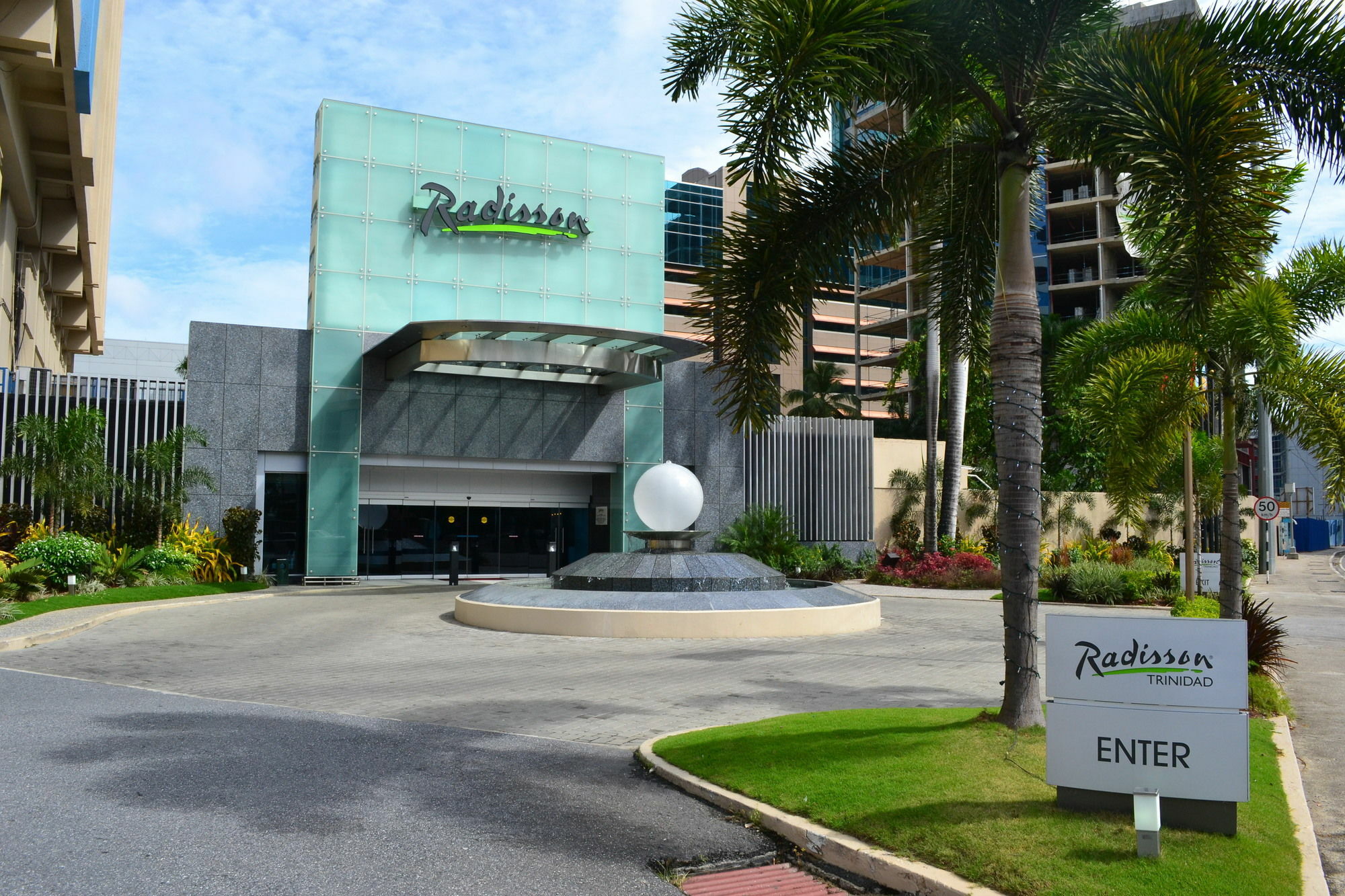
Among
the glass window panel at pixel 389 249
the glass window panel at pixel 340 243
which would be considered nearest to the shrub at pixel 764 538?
the glass window panel at pixel 389 249

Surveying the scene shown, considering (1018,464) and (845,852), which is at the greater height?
(1018,464)

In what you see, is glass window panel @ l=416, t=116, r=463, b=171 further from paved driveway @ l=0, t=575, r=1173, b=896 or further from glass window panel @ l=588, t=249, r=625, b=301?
paved driveway @ l=0, t=575, r=1173, b=896

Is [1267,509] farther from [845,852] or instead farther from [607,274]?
[845,852]

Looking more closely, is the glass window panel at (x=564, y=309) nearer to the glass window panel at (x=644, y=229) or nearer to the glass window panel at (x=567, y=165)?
the glass window panel at (x=644, y=229)

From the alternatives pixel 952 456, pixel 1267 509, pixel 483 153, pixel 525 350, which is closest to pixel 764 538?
pixel 952 456

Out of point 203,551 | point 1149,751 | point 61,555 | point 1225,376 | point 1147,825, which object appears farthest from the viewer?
point 203,551

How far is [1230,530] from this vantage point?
12.6 m

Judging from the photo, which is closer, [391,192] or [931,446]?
[391,192]

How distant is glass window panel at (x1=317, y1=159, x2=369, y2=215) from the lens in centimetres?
2995

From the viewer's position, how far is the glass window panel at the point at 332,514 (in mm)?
28906

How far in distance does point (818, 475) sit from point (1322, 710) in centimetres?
2490

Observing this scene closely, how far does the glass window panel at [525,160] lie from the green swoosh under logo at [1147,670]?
29.0m

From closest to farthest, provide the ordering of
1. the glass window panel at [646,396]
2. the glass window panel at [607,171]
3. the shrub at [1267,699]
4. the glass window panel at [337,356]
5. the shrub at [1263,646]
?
the shrub at [1267,699] → the shrub at [1263,646] → the glass window panel at [337,356] → the glass window panel at [646,396] → the glass window panel at [607,171]

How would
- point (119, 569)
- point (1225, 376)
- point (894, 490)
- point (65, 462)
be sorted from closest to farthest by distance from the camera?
point (1225, 376) → point (119, 569) → point (65, 462) → point (894, 490)
